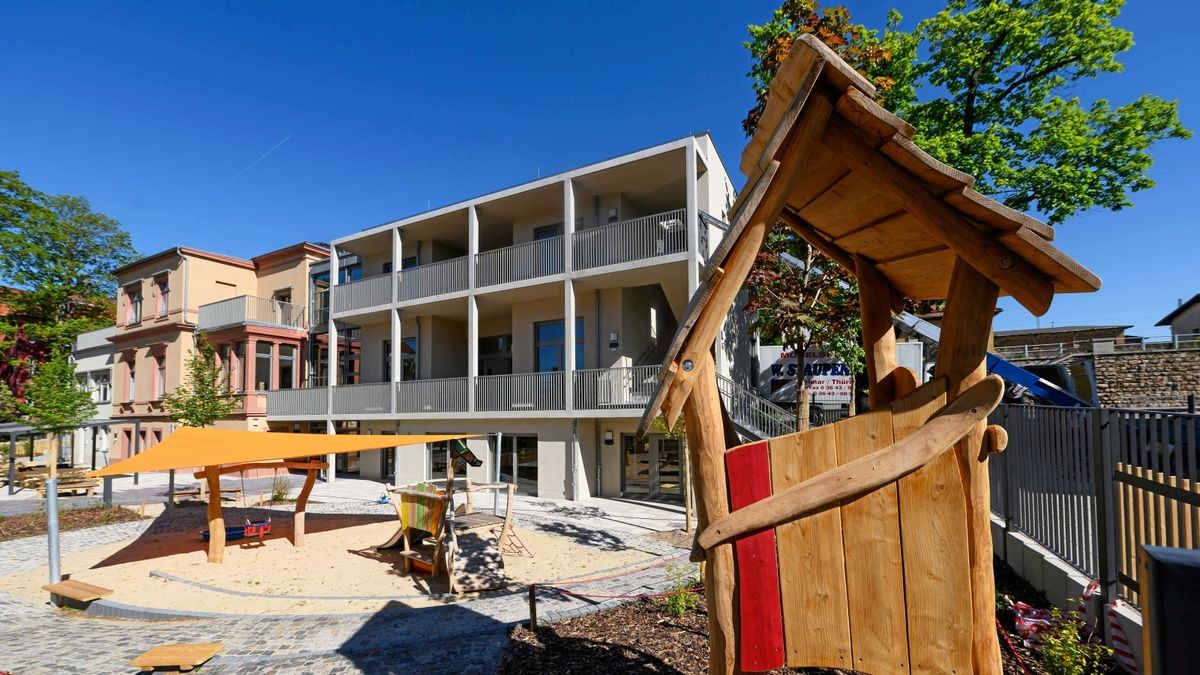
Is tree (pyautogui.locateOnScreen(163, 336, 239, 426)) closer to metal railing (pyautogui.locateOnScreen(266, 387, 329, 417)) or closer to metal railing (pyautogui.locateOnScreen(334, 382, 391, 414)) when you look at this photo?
metal railing (pyautogui.locateOnScreen(266, 387, 329, 417))

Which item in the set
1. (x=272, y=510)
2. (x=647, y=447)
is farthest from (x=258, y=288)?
(x=647, y=447)

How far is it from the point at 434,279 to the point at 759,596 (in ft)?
55.7

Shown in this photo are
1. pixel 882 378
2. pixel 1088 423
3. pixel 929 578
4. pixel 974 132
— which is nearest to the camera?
pixel 929 578

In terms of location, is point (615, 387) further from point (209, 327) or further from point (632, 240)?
point (209, 327)

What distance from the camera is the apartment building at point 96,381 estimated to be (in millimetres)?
28594

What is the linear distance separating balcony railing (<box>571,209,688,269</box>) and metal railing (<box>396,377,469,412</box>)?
549 centimetres

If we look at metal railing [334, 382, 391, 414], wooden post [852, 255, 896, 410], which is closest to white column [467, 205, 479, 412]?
metal railing [334, 382, 391, 414]

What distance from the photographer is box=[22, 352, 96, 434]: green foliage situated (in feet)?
50.6

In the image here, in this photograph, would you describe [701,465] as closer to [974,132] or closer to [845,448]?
[845,448]

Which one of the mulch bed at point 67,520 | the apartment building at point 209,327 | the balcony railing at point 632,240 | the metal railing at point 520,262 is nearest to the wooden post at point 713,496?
the balcony railing at point 632,240

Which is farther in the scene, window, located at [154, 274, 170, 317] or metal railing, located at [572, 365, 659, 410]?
window, located at [154, 274, 170, 317]

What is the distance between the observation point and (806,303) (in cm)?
918

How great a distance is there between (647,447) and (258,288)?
22148mm

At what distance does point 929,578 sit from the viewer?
236 centimetres
